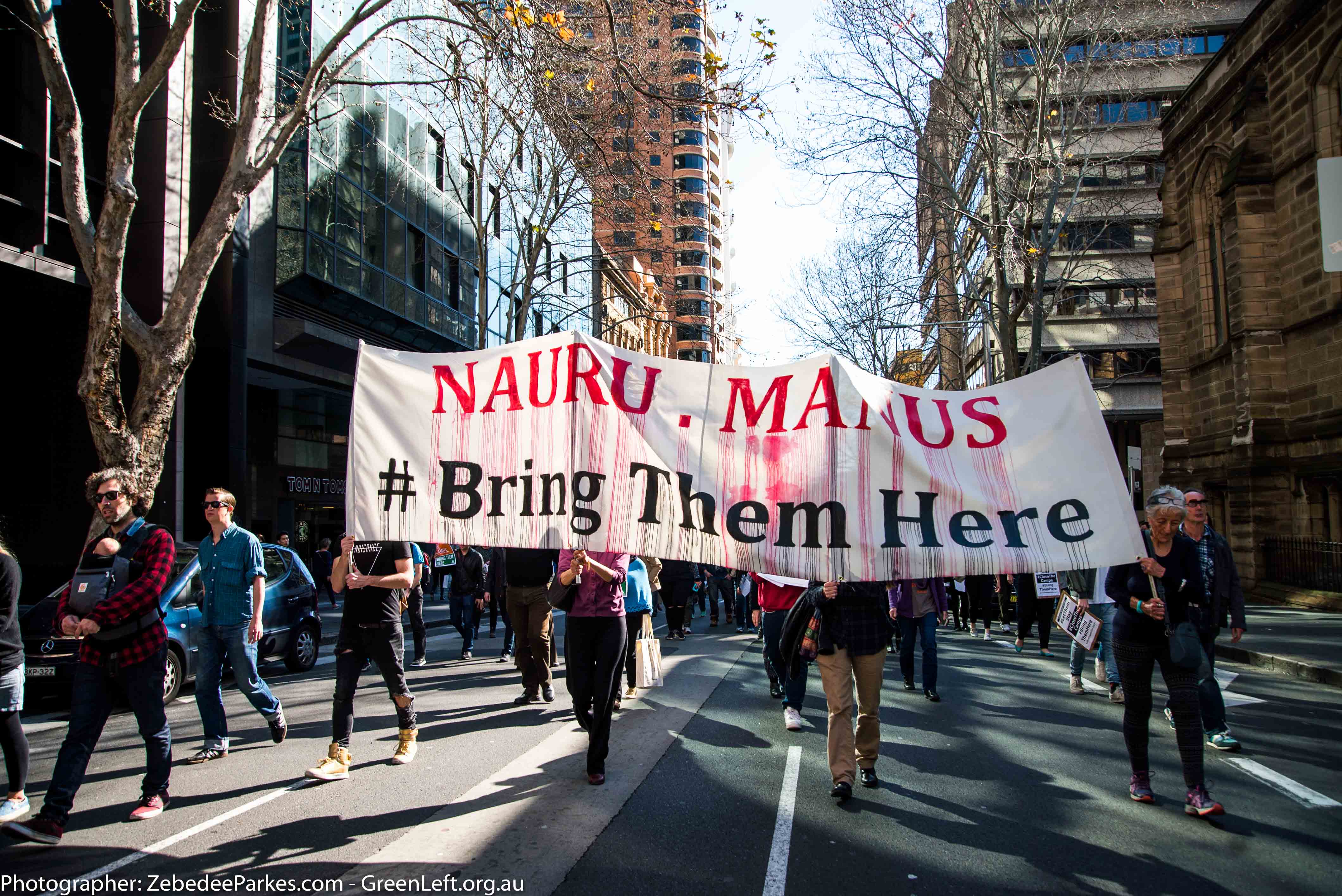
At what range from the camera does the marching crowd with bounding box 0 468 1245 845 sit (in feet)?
16.5

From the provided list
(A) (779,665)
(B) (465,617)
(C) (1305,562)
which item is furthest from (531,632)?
(C) (1305,562)

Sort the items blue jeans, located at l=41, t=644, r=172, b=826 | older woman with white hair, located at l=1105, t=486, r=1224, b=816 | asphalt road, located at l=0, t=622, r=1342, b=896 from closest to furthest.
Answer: asphalt road, located at l=0, t=622, r=1342, b=896 < blue jeans, located at l=41, t=644, r=172, b=826 < older woman with white hair, located at l=1105, t=486, r=1224, b=816

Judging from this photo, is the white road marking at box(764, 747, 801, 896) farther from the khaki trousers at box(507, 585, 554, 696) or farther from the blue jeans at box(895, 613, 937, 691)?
the khaki trousers at box(507, 585, 554, 696)

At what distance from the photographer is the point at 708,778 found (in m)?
6.09

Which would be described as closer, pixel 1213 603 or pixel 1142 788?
pixel 1142 788

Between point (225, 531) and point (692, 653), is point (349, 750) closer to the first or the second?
point (225, 531)

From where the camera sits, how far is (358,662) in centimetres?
600

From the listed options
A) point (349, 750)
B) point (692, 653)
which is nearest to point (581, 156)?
point (692, 653)

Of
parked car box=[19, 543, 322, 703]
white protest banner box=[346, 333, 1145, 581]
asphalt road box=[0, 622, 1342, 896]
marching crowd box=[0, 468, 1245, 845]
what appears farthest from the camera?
parked car box=[19, 543, 322, 703]

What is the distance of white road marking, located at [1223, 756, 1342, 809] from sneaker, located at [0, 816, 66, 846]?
22.8 feet

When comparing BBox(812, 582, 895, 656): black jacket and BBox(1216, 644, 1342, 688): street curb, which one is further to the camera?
BBox(1216, 644, 1342, 688): street curb

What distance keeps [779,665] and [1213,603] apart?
369 cm

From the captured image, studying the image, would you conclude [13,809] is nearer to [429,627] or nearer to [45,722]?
[45,722]

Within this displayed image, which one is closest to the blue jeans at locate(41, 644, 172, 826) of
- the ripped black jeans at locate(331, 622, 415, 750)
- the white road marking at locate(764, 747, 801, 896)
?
the ripped black jeans at locate(331, 622, 415, 750)
